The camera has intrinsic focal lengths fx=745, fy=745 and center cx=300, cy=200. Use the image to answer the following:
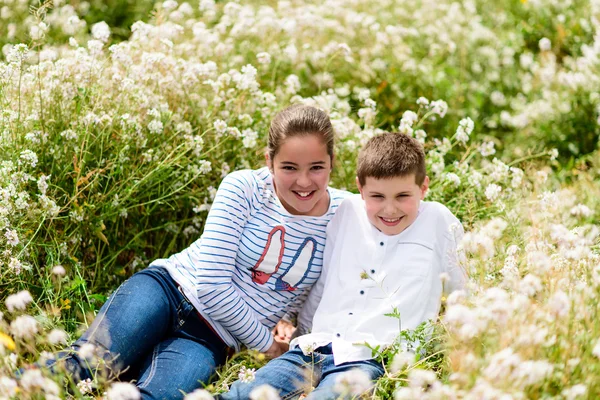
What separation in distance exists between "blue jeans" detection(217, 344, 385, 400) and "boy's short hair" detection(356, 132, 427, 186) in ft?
2.47

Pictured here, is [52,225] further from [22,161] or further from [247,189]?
[247,189]

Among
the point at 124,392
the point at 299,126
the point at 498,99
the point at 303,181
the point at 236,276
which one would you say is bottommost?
the point at 124,392

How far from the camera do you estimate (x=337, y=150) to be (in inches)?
167

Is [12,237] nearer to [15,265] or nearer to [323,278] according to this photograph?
[15,265]

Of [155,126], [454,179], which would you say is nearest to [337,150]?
[454,179]

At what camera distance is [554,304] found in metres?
2.16

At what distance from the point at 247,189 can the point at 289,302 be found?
564 millimetres

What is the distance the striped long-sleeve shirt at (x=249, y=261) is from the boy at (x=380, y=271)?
16 cm

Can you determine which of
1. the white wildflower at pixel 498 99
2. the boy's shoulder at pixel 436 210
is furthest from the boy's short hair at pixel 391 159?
the white wildflower at pixel 498 99

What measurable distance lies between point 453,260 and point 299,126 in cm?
84

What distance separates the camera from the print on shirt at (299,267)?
3.31m

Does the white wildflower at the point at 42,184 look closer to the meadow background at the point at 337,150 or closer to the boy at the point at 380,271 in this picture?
the meadow background at the point at 337,150

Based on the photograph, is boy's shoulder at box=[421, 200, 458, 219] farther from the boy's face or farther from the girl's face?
the girl's face

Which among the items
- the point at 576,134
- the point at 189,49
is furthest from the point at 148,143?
the point at 576,134
